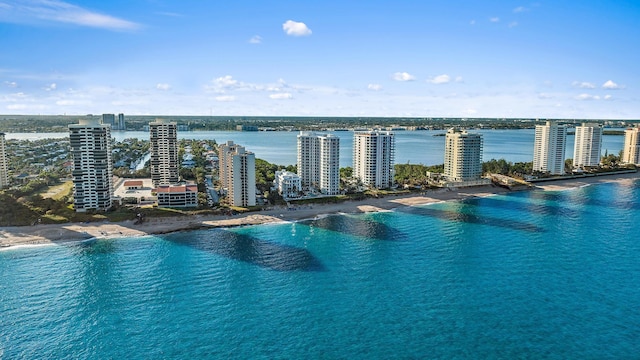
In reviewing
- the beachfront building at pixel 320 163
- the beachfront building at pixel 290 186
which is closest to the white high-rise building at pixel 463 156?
the beachfront building at pixel 320 163

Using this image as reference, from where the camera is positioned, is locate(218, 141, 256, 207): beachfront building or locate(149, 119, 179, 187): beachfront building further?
locate(149, 119, 179, 187): beachfront building

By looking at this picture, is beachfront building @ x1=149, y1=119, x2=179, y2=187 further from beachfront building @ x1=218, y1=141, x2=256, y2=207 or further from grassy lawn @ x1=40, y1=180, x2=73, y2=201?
beachfront building @ x1=218, y1=141, x2=256, y2=207

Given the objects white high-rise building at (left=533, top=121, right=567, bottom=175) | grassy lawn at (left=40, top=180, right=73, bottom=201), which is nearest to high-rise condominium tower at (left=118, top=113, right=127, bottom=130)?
grassy lawn at (left=40, top=180, right=73, bottom=201)

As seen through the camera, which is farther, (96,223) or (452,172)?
(452,172)

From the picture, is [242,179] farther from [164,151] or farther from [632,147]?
[632,147]

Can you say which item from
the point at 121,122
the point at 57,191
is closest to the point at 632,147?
the point at 57,191

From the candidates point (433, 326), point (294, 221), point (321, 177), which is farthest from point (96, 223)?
point (433, 326)

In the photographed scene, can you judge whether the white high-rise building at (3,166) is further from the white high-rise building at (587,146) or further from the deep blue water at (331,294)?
the white high-rise building at (587,146)

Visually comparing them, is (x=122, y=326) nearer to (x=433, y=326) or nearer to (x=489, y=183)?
(x=433, y=326)
